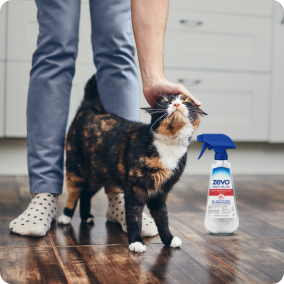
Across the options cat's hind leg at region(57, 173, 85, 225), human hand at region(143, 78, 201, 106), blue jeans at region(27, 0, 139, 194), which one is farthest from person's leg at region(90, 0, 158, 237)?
human hand at region(143, 78, 201, 106)

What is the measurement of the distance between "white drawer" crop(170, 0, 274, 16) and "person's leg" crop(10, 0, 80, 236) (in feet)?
3.69

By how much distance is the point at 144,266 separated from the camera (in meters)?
0.81

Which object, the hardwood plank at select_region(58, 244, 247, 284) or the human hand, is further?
the human hand

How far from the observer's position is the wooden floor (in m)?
0.75

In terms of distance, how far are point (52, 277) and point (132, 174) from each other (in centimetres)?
29

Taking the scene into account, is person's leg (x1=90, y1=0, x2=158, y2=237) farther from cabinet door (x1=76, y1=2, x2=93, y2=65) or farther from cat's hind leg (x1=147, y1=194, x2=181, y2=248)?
cabinet door (x1=76, y1=2, x2=93, y2=65)

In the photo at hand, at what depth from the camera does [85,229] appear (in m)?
1.10

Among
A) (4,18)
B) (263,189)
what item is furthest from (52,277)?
(4,18)

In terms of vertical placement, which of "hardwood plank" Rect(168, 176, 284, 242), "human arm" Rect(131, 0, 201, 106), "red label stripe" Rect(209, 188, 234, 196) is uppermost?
"human arm" Rect(131, 0, 201, 106)

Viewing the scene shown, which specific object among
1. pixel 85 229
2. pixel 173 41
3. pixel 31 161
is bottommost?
pixel 85 229

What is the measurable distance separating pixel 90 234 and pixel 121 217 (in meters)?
0.11

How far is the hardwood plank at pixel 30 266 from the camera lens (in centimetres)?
73

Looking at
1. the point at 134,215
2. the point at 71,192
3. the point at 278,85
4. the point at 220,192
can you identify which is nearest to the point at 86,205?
the point at 71,192

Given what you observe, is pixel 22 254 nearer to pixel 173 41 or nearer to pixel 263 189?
pixel 263 189
